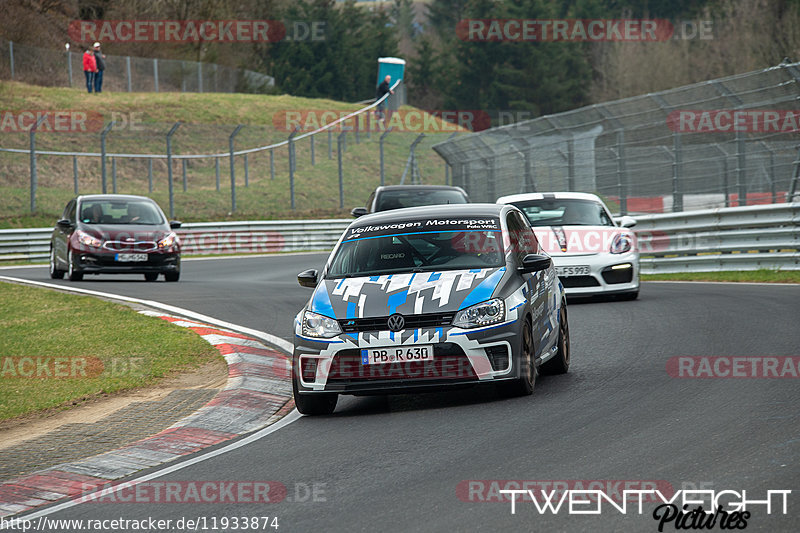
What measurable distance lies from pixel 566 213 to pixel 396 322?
8.70 m

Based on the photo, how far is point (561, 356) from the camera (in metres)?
9.76

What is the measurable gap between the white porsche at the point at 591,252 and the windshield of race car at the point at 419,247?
575 cm

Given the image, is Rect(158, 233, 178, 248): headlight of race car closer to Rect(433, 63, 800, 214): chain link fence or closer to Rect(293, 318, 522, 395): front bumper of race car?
Rect(433, 63, 800, 214): chain link fence

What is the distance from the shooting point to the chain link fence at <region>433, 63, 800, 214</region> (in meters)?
19.9

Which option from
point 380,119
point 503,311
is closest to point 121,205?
point 503,311

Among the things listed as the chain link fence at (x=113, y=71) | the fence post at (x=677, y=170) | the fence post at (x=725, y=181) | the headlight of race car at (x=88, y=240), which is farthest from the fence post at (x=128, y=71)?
the fence post at (x=725, y=181)

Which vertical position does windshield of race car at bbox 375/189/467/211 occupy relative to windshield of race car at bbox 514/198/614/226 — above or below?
above

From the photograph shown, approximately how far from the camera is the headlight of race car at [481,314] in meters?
8.27

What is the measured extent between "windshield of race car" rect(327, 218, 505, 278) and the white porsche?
5755mm

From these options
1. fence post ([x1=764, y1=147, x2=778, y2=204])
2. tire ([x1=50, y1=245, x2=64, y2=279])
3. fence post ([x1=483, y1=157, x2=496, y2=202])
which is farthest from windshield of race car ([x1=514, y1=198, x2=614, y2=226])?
fence post ([x1=483, y1=157, x2=496, y2=202])

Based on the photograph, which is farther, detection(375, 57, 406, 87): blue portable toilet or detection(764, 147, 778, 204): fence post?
detection(375, 57, 406, 87): blue portable toilet

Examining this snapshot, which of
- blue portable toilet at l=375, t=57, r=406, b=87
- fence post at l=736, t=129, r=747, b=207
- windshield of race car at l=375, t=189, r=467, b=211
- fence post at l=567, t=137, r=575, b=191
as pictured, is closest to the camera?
windshield of race car at l=375, t=189, r=467, b=211

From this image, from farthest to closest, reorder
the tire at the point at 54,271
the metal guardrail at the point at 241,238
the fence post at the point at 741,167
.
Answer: the metal guardrail at the point at 241,238 < the tire at the point at 54,271 < the fence post at the point at 741,167

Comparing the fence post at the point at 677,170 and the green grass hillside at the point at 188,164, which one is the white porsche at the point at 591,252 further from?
the green grass hillside at the point at 188,164
